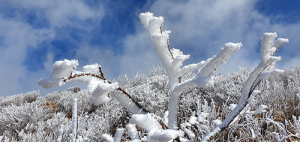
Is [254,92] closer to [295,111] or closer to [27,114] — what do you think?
[295,111]

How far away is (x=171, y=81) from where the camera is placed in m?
0.95

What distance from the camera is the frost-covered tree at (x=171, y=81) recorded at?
681 millimetres

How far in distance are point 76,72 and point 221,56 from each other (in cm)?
72

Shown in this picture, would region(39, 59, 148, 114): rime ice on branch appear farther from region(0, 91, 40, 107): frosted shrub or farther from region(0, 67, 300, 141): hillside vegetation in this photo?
region(0, 91, 40, 107): frosted shrub

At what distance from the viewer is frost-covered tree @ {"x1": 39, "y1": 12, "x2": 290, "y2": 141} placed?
68 centimetres

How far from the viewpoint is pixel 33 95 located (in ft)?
18.5

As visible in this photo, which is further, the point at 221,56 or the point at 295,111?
the point at 295,111

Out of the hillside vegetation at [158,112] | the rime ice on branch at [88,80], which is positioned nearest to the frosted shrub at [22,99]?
the hillside vegetation at [158,112]

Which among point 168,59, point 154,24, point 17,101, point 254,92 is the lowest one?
point 254,92

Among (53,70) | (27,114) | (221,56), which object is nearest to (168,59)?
(221,56)

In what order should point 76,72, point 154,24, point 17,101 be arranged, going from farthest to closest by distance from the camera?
point 17,101, point 154,24, point 76,72

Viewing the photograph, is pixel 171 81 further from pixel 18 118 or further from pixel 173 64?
pixel 18 118

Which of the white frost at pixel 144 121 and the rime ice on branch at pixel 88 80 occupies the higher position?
the rime ice on branch at pixel 88 80

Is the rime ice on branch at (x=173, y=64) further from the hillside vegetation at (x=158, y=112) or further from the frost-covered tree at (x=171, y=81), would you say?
the hillside vegetation at (x=158, y=112)
